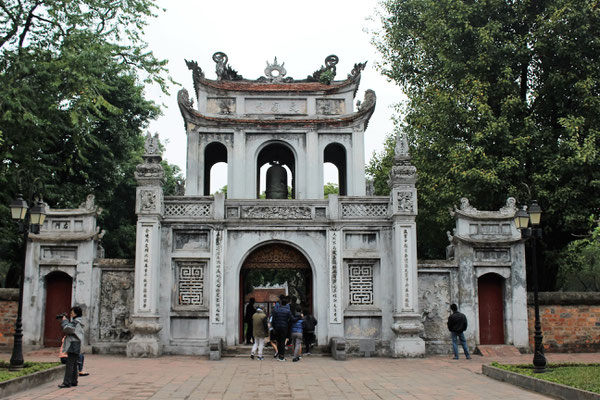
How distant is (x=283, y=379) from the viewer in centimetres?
1217

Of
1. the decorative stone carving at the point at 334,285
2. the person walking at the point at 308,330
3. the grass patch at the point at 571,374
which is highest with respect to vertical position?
the decorative stone carving at the point at 334,285

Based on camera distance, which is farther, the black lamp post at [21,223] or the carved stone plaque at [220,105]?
the carved stone plaque at [220,105]

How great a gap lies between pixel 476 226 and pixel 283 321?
6.71 metres

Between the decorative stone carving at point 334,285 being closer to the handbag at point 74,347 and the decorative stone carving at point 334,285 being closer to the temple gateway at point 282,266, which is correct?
the temple gateway at point 282,266

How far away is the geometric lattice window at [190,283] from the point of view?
1755 cm

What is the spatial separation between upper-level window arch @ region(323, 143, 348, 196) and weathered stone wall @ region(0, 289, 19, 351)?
1109 cm

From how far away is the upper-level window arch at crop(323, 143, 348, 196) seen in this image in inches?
811

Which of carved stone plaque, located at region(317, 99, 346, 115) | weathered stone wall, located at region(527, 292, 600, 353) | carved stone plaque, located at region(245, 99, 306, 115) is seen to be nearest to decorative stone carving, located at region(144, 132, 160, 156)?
carved stone plaque, located at region(245, 99, 306, 115)

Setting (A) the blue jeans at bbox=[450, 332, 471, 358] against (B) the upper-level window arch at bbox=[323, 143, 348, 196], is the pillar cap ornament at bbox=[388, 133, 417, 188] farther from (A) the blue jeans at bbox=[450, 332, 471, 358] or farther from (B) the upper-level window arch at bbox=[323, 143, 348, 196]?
(A) the blue jeans at bbox=[450, 332, 471, 358]

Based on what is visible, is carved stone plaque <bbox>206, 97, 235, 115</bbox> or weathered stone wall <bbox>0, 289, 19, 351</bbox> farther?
carved stone plaque <bbox>206, 97, 235, 115</bbox>

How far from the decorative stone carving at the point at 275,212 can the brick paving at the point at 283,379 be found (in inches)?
166

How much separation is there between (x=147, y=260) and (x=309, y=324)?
506cm

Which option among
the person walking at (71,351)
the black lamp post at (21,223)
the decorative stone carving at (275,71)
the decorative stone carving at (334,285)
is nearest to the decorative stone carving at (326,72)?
the decorative stone carving at (275,71)

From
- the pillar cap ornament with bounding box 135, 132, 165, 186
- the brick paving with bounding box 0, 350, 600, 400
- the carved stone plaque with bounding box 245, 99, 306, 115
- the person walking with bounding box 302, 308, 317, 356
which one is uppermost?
the carved stone plaque with bounding box 245, 99, 306, 115
